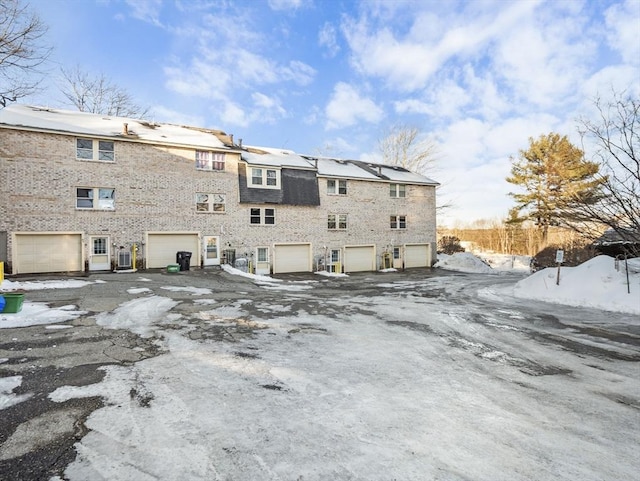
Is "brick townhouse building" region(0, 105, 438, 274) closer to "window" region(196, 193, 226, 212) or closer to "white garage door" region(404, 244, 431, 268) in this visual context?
"window" region(196, 193, 226, 212)

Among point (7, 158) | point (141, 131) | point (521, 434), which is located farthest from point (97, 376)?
point (141, 131)

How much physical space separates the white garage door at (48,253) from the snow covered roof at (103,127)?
16.8 feet

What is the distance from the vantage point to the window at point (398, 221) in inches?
969

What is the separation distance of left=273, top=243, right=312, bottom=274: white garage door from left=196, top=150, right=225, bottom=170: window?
600cm

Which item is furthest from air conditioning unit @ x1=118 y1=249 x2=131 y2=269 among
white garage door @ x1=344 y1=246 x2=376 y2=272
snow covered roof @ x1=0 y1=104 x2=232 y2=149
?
white garage door @ x1=344 y1=246 x2=376 y2=272

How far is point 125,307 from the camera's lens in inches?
320

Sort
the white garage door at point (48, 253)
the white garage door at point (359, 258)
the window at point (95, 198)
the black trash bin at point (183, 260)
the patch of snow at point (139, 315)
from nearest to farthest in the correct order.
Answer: the patch of snow at point (139, 315), the white garage door at point (48, 253), the window at point (95, 198), the black trash bin at point (183, 260), the white garage door at point (359, 258)

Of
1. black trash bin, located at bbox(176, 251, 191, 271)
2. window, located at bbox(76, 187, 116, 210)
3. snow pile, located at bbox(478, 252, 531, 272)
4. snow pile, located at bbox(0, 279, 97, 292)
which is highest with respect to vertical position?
window, located at bbox(76, 187, 116, 210)

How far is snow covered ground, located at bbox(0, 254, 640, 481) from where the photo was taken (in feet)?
8.60

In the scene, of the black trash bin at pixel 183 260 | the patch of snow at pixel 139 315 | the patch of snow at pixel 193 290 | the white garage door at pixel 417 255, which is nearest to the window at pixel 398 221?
the white garage door at pixel 417 255

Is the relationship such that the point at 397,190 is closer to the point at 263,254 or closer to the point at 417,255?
the point at 417,255

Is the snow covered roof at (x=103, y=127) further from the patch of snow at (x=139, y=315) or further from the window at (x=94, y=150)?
the patch of snow at (x=139, y=315)

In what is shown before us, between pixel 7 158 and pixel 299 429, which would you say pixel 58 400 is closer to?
pixel 299 429

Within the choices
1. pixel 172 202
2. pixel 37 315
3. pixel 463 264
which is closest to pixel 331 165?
pixel 172 202
